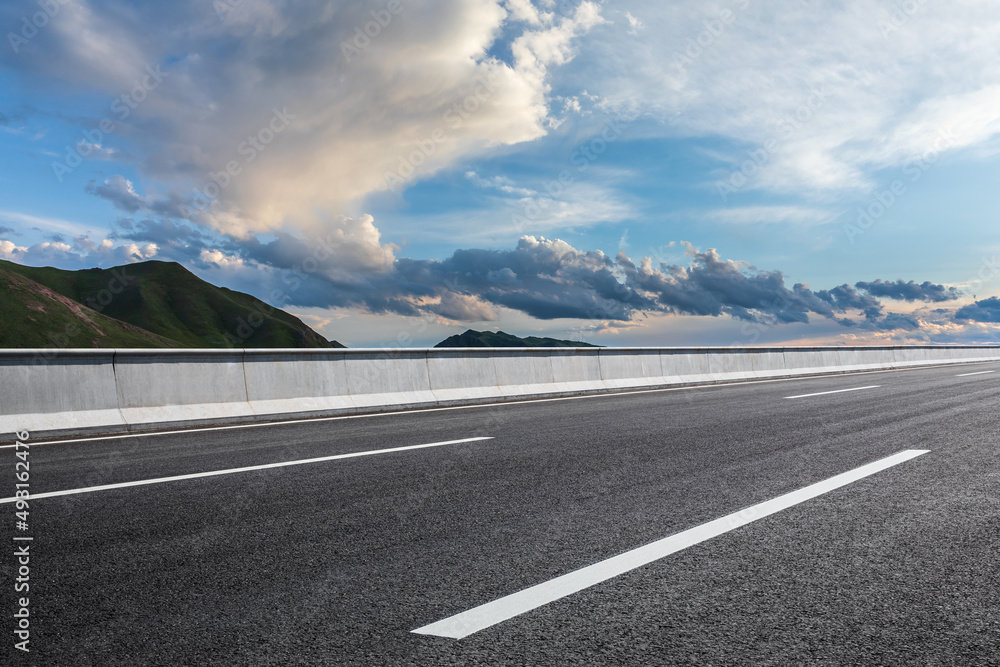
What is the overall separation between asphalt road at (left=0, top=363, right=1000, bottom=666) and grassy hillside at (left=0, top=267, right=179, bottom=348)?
170 metres

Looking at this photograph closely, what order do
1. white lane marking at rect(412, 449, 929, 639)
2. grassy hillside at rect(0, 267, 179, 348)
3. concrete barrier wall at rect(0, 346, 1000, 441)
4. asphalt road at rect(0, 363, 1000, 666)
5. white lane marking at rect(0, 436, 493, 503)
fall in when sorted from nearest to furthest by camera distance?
1. asphalt road at rect(0, 363, 1000, 666)
2. white lane marking at rect(412, 449, 929, 639)
3. white lane marking at rect(0, 436, 493, 503)
4. concrete barrier wall at rect(0, 346, 1000, 441)
5. grassy hillside at rect(0, 267, 179, 348)

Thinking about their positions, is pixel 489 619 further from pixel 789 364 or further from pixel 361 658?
pixel 789 364

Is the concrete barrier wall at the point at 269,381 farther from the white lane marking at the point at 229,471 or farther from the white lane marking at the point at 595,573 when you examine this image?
the white lane marking at the point at 595,573

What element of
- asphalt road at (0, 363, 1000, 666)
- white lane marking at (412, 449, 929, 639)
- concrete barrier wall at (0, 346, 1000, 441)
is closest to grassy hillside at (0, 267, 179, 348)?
concrete barrier wall at (0, 346, 1000, 441)

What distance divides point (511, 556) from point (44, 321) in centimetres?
19576

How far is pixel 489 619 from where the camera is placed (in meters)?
2.70

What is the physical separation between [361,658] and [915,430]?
313 inches

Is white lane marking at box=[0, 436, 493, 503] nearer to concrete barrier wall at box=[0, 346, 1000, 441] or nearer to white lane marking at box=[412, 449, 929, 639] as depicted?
white lane marking at box=[412, 449, 929, 639]

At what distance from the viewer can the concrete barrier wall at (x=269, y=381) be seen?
29.3ft

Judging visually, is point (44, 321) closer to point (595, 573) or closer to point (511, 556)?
point (511, 556)

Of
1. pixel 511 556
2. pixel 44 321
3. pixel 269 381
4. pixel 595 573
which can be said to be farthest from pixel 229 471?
pixel 44 321

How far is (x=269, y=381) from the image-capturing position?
35.7 ft

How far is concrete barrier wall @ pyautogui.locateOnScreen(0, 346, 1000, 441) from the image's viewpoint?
8.94m

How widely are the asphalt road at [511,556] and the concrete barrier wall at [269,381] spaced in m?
2.26
